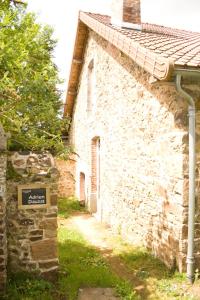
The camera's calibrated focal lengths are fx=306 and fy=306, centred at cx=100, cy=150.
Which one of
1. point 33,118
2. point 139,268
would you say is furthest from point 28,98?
point 139,268

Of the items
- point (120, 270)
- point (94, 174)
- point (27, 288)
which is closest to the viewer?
point (27, 288)

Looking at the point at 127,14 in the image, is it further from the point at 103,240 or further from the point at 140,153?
the point at 103,240

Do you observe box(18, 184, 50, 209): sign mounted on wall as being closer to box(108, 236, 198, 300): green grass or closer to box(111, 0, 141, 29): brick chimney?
box(108, 236, 198, 300): green grass

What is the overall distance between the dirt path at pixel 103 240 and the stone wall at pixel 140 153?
42 cm

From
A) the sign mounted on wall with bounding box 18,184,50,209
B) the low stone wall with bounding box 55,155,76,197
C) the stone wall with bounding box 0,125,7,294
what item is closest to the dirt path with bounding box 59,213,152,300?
the sign mounted on wall with bounding box 18,184,50,209

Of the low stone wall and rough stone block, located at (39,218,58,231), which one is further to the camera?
the low stone wall

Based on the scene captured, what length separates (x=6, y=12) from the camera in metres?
6.11

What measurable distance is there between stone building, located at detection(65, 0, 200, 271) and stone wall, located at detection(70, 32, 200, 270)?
0.02 meters

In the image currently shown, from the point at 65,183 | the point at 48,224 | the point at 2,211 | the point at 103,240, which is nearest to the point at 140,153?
the point at 103,240

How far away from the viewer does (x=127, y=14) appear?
9180 millimetres

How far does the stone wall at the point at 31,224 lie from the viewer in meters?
5.30

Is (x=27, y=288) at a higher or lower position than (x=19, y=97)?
lower

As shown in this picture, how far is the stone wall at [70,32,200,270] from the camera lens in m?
5.73

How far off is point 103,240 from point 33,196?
11.6 feet
